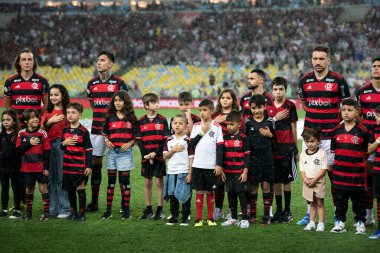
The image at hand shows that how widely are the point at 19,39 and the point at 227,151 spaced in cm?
3777

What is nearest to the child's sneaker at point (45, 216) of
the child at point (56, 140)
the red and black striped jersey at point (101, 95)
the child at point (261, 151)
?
the child at point (56, 140)

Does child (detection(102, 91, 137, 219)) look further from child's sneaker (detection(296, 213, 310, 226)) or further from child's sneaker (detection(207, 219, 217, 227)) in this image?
child's sneaker (detection(296, 213, 310, 226))

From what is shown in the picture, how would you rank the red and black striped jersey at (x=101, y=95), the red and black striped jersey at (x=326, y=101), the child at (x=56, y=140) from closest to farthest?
1. the red and black striped jersey at (x=326, y=101)
2. the child at (x=56, y=140)
3. the red and black striped jersey at (x=101, y=95)

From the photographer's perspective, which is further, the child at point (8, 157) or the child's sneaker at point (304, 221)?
the child at point (8, 157)

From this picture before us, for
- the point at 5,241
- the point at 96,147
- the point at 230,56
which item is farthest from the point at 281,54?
the point at 5,241

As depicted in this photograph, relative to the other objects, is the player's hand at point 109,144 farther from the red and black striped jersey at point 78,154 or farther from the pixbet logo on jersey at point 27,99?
the pixbet logo on jersey at point 27,99

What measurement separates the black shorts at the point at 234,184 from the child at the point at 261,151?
0.74ft

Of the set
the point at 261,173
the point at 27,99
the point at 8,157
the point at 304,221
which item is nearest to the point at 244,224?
the point at 261,173

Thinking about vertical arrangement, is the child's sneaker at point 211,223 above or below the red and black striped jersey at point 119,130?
below

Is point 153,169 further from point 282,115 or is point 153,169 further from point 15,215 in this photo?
point 15,215

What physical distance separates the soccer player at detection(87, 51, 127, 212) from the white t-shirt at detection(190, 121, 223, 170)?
1.89m

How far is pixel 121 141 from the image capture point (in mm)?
10742

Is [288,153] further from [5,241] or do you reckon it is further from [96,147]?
[5,241]

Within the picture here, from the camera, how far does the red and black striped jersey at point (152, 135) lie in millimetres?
10680
